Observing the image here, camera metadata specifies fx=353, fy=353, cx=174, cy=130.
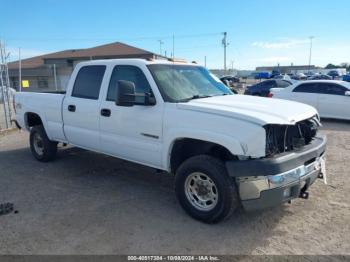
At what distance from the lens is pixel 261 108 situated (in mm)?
4148

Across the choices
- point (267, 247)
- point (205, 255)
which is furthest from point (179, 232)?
point (267, 247)

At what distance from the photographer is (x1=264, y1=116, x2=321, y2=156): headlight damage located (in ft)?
12.7

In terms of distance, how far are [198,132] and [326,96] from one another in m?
9.85

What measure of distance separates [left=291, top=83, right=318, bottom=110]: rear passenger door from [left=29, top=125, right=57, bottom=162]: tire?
30.7 feet

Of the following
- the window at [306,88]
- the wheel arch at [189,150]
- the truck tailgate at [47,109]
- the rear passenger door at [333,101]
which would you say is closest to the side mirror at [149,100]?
the wheel arch at [189,150]

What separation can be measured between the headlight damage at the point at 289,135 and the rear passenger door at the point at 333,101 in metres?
8.37

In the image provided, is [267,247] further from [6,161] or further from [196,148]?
[6,161]

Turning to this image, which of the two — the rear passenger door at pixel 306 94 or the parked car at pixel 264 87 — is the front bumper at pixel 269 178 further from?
the parked car at pixel 264 87

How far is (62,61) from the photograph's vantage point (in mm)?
44594

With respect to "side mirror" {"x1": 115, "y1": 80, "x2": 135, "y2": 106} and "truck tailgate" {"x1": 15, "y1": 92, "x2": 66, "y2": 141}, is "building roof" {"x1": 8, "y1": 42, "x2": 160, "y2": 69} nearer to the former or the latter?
"truck tailgate" {"x1": 15, "y1": 92, "x2": 66, "y2": 141}

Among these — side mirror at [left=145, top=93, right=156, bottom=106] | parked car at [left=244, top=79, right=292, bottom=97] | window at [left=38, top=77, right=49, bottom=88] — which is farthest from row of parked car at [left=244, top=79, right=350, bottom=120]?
window at [left=38, top=77, right=49, bottom=88]

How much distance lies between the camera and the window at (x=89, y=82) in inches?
220

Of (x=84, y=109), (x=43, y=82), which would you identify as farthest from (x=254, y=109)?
(x=43, y=82)

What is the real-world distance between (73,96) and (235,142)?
3.37 metres
